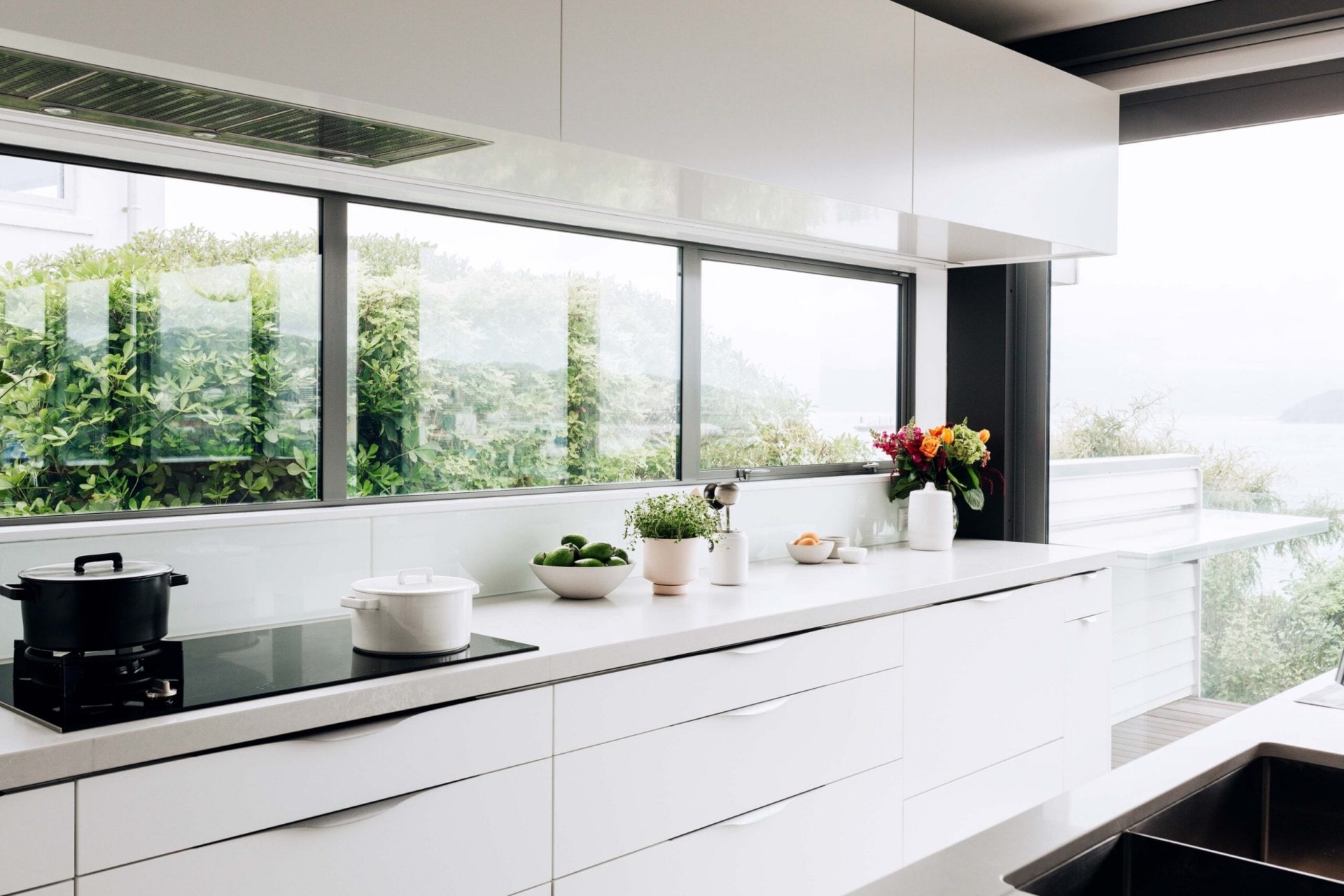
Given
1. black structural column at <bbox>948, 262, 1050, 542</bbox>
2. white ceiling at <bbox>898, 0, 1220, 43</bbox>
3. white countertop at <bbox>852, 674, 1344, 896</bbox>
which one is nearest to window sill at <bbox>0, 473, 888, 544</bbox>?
black structural column at <bbox>948, 262, 1050, 542</bbox>

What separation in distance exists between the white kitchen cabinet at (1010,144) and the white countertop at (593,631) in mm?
987

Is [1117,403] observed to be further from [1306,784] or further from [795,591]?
[1306,784]

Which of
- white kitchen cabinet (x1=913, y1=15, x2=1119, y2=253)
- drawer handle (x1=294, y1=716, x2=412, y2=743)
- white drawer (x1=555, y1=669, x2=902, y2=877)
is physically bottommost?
white drawer (x1=555, y1=669, x2=902, y2=877)

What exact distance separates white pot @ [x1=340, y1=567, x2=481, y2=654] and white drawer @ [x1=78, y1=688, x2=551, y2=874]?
5.6 inches

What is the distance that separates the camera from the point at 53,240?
6.86ft

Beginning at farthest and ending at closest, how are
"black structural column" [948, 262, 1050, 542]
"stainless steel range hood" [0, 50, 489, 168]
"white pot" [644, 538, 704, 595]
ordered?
"black structural column" [948, 262, 1050, 542], "white pot" [644, 538, 704, 595], "stainless steel range hood" [0, 50, 489, 168]

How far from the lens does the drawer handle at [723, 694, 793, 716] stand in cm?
236

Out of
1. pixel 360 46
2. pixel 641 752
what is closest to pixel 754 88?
pixel 360 46

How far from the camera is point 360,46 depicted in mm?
1797

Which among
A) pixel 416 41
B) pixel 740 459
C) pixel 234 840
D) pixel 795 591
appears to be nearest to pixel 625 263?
pixel 740 459

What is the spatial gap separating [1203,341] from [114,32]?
3.24m

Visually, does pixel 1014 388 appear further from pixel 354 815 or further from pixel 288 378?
pixel 354 815

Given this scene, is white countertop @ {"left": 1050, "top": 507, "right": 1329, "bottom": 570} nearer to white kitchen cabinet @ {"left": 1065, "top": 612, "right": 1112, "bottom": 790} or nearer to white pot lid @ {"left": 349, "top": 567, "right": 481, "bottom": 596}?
white kitchen cabinet @ {"left": 1065, "top": 612, "right": 1112, "bottom": 790}

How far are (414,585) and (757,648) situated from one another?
77 cm
